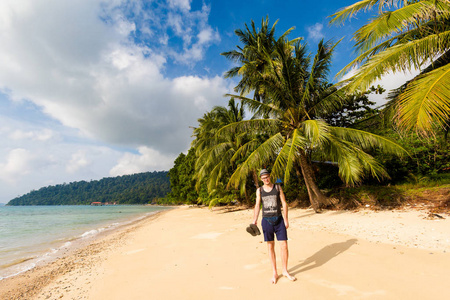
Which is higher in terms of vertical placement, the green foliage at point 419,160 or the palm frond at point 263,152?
the palm frond at point 263,152

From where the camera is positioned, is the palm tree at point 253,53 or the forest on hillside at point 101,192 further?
the forest on hillside at point 101,192

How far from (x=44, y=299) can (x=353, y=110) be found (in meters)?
14.8

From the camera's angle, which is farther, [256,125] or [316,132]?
[256,125]

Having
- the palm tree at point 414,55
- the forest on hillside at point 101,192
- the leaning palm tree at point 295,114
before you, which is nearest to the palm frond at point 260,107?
the leaning palm tree at point 295,114

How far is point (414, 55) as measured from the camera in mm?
4660

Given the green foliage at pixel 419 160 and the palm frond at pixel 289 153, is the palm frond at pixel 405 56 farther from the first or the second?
the green foliage at pixel 419 160

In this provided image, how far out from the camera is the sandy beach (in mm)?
2859

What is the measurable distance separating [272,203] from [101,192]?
194 m

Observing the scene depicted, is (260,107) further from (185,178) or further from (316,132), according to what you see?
(185,178)

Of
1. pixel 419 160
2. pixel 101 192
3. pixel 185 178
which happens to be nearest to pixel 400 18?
pixel 419 160

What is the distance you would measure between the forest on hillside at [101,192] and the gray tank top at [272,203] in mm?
133980

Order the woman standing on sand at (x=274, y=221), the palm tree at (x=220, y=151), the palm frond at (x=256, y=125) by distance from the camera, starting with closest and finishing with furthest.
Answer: the woman standing on sand at (x=274, y=221) < the palm frond at (x=256, y=125) < the palm tree at (x=220, y=151)

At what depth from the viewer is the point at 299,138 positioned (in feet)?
27.7

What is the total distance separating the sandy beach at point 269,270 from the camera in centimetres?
286
